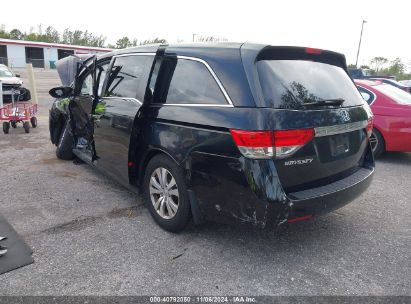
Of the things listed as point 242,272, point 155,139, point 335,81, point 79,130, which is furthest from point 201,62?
point 79,130

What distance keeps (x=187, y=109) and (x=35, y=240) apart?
6.20 ft

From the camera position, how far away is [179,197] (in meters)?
3.26

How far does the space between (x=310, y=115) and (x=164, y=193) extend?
1584 millimetres

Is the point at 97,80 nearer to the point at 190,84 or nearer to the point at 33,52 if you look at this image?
the point at 190,84

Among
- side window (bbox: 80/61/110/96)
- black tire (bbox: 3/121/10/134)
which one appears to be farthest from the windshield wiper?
black tire (bbox: 3/121/10/134)

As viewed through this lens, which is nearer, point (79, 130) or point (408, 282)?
point (408, 282)

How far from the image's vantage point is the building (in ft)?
150

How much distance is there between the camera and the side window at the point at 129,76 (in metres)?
3.66

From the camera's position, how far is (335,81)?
132 inches

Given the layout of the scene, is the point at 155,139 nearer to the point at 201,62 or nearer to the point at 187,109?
the point at 187,109

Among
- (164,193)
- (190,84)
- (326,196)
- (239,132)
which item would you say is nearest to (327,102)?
(326,196)

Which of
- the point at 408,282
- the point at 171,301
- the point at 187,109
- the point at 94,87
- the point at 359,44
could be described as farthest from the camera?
the point at 359,44

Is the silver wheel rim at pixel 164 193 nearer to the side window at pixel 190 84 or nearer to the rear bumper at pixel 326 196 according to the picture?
the side window at pixel 190 84

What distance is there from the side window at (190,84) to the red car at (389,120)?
4274 mm
